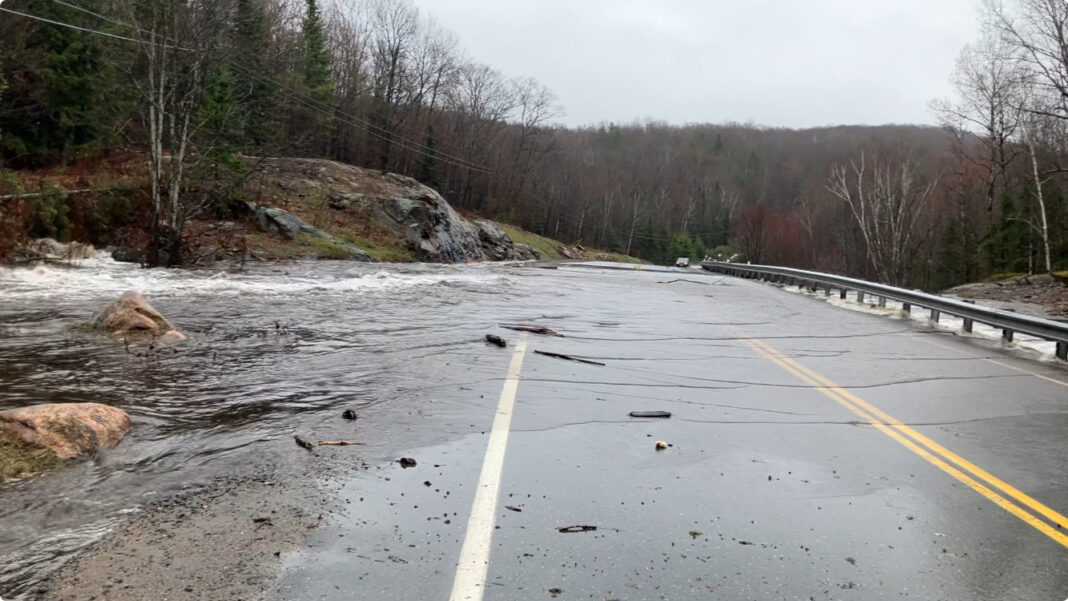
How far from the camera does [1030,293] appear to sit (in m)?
27.5

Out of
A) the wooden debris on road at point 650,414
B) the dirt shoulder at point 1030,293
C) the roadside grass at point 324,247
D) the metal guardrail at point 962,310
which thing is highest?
the dirt shoulder at point 1030,293

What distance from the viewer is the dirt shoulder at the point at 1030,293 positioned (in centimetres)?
2211

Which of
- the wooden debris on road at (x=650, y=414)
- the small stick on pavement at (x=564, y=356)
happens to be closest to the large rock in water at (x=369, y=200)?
the small stick on pavement at (x=564, y=356)

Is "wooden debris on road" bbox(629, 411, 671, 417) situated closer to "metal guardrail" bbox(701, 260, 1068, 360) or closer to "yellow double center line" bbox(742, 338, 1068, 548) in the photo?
"yellow double center line" bbox(742, 338, 1068, 548)

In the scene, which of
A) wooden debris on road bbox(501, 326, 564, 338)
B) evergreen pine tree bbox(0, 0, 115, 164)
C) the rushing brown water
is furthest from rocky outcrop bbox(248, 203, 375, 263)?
wooden debris on road bbox(501, 326, 564, 338)

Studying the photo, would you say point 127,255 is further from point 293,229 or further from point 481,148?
point 481,148

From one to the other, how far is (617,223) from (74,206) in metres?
109

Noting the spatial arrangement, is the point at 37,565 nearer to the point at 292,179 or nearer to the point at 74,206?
the point at 74,206

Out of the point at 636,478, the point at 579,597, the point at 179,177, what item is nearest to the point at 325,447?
the point at 636,478

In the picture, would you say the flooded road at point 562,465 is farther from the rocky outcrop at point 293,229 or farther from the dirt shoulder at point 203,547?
the rocky outcrop at point 293,229

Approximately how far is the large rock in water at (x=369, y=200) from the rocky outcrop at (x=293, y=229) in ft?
5.35

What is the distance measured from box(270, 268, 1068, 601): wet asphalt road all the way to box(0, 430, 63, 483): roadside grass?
199cm

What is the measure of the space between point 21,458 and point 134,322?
6.00 metres

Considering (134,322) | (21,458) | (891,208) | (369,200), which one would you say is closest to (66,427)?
(21,458)
